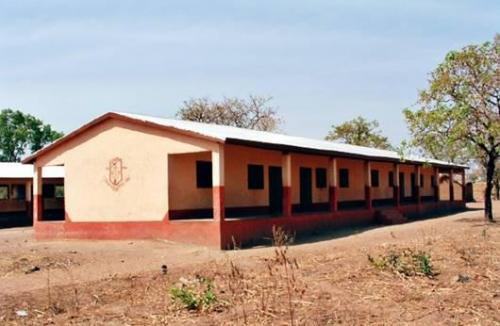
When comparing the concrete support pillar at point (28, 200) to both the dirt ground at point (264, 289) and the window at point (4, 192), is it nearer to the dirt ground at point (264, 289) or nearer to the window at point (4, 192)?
the window at point (4, 192)

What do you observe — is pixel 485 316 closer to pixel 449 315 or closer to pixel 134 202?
pixel 449 315

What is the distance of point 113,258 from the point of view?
49.8 feet

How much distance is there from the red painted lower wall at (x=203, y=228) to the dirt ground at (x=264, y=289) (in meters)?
2.41

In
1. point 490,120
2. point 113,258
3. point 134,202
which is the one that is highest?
point 490,120

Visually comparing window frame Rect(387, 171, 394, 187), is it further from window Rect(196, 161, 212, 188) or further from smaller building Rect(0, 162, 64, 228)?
smaller building Rect(0, 162, 64, 228)

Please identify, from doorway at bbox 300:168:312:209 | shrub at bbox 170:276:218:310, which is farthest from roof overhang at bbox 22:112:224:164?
shrub at bbox 170:276:218:310

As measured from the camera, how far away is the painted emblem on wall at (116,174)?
19844 millimetres

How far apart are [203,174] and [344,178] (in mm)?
9657

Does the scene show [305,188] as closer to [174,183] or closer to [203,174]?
[203,174]

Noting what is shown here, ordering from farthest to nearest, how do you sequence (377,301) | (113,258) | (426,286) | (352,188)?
(352,188)
(113,258)
(426,286)
(377,301)

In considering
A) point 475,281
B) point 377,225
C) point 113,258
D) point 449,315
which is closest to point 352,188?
point 377,225

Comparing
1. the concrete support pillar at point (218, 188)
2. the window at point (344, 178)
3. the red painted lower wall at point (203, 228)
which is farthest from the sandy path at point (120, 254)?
the window at point (344, 178)

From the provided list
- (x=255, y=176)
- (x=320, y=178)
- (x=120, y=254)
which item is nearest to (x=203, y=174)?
(x=255, y=176)

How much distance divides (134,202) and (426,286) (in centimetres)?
1219
